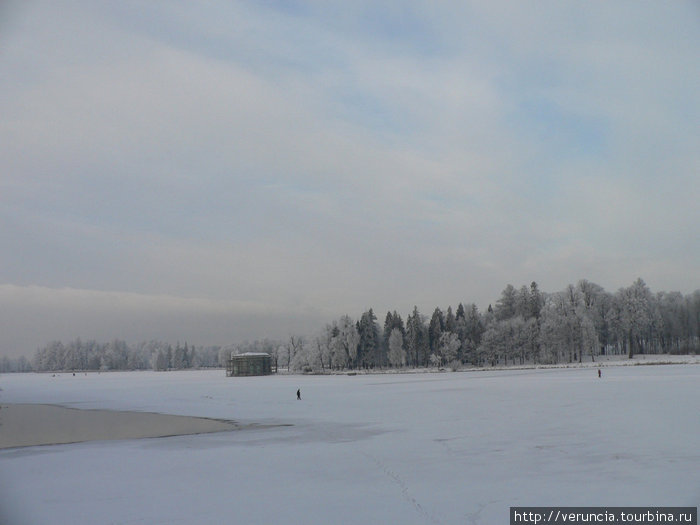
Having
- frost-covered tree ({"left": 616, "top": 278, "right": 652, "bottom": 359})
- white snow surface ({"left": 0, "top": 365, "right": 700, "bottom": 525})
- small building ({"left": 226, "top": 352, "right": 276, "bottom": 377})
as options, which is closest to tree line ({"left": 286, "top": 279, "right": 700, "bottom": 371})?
frost-covered tree ({"left": 616, "top": 278, "right": 652, "bottom": 359})

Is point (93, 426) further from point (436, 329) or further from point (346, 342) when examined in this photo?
point (346, 342)

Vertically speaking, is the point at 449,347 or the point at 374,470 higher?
the point at 374,470

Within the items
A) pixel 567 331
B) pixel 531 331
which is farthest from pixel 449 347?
pixel 567 331

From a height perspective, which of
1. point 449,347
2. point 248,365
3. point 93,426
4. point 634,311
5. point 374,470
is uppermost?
point 634,311

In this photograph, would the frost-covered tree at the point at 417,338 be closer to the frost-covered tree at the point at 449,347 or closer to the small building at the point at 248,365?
the frost-covered tree at the point at 449,347

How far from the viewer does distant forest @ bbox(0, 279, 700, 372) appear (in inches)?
4390

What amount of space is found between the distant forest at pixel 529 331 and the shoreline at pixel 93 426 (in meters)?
90.2

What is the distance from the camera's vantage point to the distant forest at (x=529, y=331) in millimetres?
111500

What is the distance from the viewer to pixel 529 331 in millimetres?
112938

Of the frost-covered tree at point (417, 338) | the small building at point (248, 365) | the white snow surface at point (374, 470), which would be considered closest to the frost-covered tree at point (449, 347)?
the frost-covered tree at point (417, 338)

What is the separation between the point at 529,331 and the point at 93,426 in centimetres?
9683

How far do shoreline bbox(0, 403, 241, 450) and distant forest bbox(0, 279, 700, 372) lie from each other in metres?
90.2

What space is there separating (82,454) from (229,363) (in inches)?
4373

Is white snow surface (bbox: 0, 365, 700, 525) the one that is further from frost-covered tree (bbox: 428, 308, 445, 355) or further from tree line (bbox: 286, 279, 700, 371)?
frost-covered tree (bbox: 428, 308, 445, 355)
